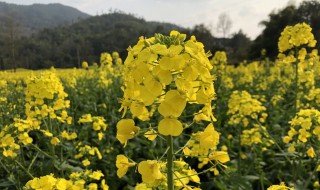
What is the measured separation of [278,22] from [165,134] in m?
30.3

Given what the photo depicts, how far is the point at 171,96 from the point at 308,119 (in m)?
2.13

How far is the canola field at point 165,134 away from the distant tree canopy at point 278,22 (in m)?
19.8

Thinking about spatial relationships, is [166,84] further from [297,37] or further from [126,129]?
[297,37]

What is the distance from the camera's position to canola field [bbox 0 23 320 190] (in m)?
1.54

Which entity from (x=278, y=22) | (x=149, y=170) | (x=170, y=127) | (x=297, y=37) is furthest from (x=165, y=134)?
(x=278, y=22)

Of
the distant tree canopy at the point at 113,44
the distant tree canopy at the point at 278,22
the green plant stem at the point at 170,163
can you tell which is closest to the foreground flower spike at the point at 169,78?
the green plant stem at the point at 170,163

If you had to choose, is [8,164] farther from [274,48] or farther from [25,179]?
[274,48]

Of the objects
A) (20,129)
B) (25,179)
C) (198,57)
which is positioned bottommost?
(25,179)

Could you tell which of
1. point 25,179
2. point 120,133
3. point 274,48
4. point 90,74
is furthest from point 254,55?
point 120,133

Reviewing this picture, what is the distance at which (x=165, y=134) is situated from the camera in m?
1.54

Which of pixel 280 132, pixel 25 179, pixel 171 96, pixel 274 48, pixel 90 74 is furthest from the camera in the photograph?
pixel 274 48

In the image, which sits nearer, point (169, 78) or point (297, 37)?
point (169, 78)

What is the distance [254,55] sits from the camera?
29781mm

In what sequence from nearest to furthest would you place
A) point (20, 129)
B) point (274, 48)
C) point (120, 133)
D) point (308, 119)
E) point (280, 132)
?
point (120, 133)
point (308, 119)
point (20, 129)
point (280, 132)
point (274, 48)
